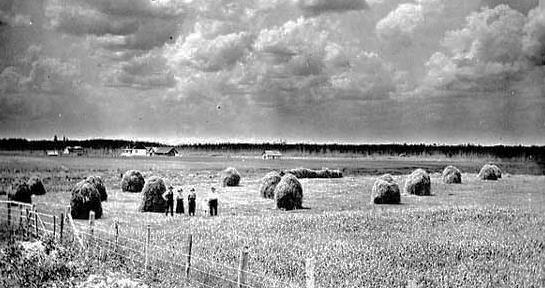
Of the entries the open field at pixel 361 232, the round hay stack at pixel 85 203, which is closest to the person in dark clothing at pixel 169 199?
the open field at pixel 361 232

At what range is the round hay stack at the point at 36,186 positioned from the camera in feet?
98.6

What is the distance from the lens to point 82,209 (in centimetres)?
2352

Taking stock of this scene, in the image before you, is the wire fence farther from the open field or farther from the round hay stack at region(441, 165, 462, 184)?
the round hay stack at region(441, 165, 462, 184)

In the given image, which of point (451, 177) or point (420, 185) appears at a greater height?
point (451, 177)

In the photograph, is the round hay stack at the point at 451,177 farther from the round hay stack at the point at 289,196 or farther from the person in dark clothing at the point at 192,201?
the person in dark clothing at the point at 192,201

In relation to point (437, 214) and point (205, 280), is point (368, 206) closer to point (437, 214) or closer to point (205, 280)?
point (437, 214)

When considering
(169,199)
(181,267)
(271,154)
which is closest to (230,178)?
(169,199)

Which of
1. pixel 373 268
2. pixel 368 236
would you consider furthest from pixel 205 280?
pixel 368 236

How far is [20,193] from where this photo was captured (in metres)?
26.7

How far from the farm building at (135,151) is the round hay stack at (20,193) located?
1635cm

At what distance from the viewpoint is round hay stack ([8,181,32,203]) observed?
1037 inches

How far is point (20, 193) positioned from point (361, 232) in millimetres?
18932

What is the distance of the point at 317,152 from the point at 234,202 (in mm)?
32885

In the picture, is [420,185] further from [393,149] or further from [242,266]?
[242,266]
